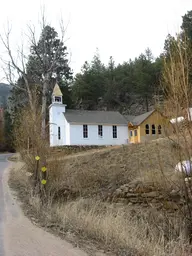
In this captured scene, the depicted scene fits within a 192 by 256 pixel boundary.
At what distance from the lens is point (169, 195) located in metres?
7.55

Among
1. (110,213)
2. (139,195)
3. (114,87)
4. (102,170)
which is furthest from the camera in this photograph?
(114,87)

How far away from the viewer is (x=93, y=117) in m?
35.6

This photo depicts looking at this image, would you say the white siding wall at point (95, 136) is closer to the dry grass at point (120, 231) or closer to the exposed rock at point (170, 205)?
the dry grass at point (120, 231)

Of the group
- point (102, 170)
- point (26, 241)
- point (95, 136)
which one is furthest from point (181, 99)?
point (95, 136)

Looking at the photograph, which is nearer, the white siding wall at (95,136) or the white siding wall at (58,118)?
the white siding wall at (95,136)

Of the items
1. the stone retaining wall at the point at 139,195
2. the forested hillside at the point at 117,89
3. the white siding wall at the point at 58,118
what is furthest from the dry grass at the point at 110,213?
the forested hillside at the point at 117,89

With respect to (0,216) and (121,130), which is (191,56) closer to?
(0,216)

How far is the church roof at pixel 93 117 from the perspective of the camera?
34219mm

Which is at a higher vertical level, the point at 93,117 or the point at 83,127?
the point at 93,117

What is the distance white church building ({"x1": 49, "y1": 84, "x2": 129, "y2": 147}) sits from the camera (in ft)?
110

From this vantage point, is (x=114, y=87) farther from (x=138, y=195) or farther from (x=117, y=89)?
(x=138, y=195)

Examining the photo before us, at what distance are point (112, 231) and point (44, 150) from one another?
6.17 metres

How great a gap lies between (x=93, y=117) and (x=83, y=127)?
211 cm

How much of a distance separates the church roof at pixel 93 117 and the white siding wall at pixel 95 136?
1.85ft
